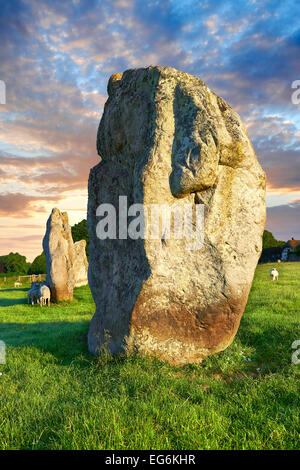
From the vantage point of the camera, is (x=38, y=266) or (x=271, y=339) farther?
(x=38, y=266)

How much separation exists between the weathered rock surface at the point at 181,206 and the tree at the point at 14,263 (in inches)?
2289

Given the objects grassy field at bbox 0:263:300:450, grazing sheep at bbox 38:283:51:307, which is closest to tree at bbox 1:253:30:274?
grazing sheep at bbox 38:283:51:307

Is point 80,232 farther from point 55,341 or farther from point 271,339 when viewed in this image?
point 271,339

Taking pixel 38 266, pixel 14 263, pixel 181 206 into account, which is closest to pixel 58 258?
pixel 181 206

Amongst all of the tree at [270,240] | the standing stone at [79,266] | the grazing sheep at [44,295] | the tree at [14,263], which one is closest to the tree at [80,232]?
the tree at [14,263]

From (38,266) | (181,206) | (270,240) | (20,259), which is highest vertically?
(270,240)

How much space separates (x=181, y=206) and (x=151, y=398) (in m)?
3.08

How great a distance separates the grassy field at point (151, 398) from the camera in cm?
343

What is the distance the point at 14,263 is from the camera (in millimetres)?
60938

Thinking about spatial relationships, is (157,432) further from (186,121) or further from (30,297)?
(30,297)

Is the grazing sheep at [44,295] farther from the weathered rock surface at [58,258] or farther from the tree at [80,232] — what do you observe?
the tree at [80,232]

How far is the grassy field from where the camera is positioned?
343 cm

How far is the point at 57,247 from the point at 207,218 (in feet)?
44.1

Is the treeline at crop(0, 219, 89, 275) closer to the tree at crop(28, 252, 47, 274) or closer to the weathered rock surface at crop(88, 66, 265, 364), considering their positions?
the tree at crop(28, 252, 47, 274)
